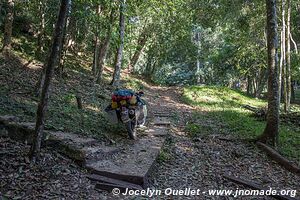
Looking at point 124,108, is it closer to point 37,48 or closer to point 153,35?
point 37,48

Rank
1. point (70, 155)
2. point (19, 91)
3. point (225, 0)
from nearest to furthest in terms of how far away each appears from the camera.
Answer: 1. point (70, 155)
2. point (19, 91)
3. point (225, 0)

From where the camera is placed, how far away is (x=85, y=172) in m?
6.18

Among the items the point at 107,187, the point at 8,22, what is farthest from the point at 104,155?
the point at 8,22

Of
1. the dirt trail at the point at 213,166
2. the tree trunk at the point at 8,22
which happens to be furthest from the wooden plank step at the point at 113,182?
the tree trunk at the point at 8,22

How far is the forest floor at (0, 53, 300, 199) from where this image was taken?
547cm

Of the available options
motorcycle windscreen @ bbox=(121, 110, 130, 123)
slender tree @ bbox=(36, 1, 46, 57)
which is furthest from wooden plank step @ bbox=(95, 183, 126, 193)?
slender tree @ bbox=(36, 1, 46, 57)

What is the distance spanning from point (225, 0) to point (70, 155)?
9.70m

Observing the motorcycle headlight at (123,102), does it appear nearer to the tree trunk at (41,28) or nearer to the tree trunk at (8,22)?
the tree trunk at (8,22)

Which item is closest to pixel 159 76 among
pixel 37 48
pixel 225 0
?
pixel 37 48

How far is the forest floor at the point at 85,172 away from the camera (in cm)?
547

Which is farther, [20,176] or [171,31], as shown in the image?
[171,31]

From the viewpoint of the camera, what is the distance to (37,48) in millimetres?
18172

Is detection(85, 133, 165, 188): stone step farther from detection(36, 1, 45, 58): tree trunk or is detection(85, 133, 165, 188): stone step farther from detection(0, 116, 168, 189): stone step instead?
detection(36, 1, 45, 58): tree trunk

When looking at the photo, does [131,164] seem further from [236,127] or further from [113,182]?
[236,127]
